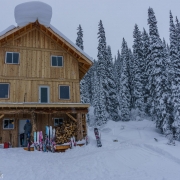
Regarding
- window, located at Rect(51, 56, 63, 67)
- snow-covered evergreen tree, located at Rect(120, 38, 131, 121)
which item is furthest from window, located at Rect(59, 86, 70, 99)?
snow-covered evergreen tree, located at Rect(120, 38, 131, 121)

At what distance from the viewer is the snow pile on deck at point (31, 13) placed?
1795 cm

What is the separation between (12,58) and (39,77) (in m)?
2.92

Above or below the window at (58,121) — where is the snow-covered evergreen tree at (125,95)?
above

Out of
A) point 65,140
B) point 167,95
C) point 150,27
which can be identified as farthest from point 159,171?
point 150,27

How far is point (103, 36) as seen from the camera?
42.2 meters

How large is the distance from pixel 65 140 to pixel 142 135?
10963mm

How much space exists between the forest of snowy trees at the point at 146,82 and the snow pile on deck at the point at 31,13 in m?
15.1

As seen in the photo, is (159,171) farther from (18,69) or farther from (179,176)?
(18,69)

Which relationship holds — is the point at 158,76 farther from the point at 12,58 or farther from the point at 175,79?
the point at 12,58

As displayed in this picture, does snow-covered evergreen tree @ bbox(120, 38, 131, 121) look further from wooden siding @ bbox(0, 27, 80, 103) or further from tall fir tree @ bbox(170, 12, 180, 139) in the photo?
wooden siding @ bbox(0, 27, 80, 103)

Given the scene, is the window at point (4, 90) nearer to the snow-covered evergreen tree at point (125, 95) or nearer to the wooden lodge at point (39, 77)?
the wooden lodge at point (39, 77)

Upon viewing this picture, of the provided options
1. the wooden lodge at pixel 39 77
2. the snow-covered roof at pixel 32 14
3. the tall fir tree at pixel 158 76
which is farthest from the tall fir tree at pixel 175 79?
the snow-covered roof at pixel 32 14

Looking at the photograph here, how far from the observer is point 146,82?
3797 cm

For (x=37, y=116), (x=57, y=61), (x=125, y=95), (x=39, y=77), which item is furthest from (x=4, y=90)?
(x=125, y=95)
